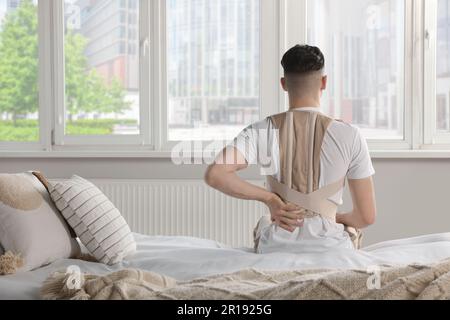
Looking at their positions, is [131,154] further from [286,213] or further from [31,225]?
[286,213]

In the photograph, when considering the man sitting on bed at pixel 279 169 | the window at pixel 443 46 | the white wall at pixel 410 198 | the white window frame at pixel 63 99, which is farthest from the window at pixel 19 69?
the man sitting on bed at pixel 279 169

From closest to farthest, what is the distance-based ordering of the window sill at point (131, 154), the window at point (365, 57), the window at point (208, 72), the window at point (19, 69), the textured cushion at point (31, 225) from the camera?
the textured cushion at point (31, 225), the window sill at point (131, 154), the window at point (365, 57), the window at point (208, 72), the window at point (19, 69)

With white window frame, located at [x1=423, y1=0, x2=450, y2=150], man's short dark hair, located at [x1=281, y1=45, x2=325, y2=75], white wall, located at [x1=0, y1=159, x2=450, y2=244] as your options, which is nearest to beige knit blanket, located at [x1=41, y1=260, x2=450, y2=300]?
man's short dark hair, located at [x1=281, y1=45, x2=325, y2=75]

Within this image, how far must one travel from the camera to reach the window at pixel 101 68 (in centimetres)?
451

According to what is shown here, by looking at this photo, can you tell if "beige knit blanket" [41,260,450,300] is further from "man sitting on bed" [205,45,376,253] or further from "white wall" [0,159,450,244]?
"white wall" [0,159,450,244]

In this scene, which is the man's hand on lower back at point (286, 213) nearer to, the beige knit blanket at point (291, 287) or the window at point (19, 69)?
the beige knit blanket at point (291, 287)

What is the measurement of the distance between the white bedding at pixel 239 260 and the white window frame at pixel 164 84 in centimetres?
190

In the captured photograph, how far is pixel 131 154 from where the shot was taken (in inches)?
173

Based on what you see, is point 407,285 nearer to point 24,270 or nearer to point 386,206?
point 24,270

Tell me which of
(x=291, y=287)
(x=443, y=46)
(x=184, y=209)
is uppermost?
(x=443, y=46)

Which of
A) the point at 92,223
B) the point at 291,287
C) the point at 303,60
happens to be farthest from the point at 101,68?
the point at 291,287

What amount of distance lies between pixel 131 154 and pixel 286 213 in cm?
219

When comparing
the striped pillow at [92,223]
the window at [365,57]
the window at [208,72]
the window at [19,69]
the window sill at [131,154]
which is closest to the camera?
the striped pillow at [92,223]
